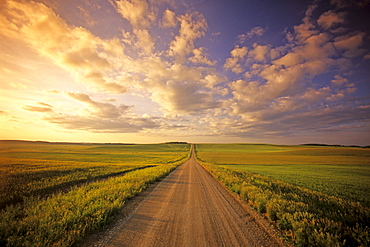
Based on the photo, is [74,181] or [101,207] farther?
[74,181]

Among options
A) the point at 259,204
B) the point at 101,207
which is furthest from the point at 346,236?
the point at 101,207

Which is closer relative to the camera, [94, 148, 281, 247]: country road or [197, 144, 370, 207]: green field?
[94, 148, 281, 247]: country road

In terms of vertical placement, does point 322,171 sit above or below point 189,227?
below

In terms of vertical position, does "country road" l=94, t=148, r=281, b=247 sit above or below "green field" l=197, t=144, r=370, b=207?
above

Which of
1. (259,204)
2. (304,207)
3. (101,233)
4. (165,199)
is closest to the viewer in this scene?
(101,233)

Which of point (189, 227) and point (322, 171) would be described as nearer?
point (189, 227)

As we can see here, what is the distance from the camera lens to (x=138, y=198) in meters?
8.98

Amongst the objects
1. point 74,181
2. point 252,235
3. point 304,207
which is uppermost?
point 304,207

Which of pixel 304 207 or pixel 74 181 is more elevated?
pixel 304 207

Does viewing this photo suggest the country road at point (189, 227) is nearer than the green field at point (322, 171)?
Yes

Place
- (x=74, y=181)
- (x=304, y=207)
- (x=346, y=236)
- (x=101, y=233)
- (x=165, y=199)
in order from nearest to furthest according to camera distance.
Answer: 1. (x=346, y=236)
2. (x=101, y=233)
3. (x=304, y=207)
4. (x=165, y=199)
5. (x=74, y=181)

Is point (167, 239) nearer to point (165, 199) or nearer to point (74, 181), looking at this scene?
point (165, 199)

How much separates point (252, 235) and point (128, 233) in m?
4.30

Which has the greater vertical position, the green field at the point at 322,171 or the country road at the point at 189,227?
the country road at the point at 189,227
